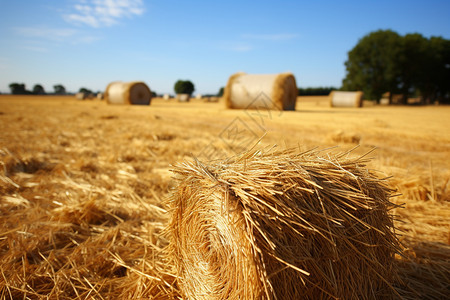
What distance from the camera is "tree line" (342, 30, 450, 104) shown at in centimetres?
3472

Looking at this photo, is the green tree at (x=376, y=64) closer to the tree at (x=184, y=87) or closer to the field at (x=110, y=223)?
the field at (x=110, y=223)

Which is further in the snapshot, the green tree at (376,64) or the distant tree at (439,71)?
the distant tree at (439,71)

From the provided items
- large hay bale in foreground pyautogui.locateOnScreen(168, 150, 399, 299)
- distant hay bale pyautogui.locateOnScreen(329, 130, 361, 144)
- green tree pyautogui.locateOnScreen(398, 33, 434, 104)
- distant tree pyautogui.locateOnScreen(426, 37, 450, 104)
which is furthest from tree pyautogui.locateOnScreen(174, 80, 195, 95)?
large hay bale in foreground pyautogui.locateOnScreen(168, 150, 399, 299)

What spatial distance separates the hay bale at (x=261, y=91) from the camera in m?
14.6

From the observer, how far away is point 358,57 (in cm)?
3741

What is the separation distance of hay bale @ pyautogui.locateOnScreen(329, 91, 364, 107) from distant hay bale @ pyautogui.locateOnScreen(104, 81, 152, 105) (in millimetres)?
16574

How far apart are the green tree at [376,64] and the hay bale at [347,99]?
14852 mm

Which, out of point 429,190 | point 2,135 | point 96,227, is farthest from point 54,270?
point 2,135

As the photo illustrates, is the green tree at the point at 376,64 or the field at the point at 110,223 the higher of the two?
the green tree at the point at 376,64

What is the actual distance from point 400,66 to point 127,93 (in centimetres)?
3388

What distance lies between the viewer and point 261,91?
589 inches

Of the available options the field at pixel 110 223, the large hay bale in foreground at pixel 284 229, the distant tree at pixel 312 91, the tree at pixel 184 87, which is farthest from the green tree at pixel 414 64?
the tree at pixel 184 87

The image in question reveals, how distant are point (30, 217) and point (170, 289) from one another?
1582mm

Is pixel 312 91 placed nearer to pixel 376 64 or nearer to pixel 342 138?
pixel 376 64
